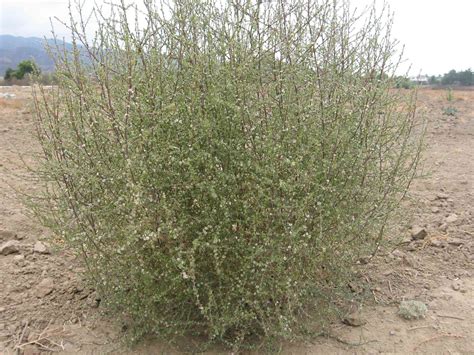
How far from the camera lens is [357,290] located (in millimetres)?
3672

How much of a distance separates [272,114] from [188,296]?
44.1 inches

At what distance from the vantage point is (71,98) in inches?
120

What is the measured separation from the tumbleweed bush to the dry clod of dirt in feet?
1.73

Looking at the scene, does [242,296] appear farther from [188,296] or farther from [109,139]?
[109,139]

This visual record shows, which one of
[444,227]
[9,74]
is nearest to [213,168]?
[444,227]

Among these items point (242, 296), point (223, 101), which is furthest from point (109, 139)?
point (242, 296)

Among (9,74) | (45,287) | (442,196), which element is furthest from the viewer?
(9,74)

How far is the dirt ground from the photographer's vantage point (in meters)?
3.08

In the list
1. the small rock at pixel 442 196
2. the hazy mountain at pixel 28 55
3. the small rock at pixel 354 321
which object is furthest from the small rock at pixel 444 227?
the hazy mountain at pixel 28 55

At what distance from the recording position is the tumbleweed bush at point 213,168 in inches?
105

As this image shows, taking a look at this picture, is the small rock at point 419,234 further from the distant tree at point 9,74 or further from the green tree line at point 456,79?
the distant tree at point 9,74

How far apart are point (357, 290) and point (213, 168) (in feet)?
5.25

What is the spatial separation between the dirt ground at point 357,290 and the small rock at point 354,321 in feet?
0.04

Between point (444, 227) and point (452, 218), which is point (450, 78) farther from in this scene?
point (444, 227)
